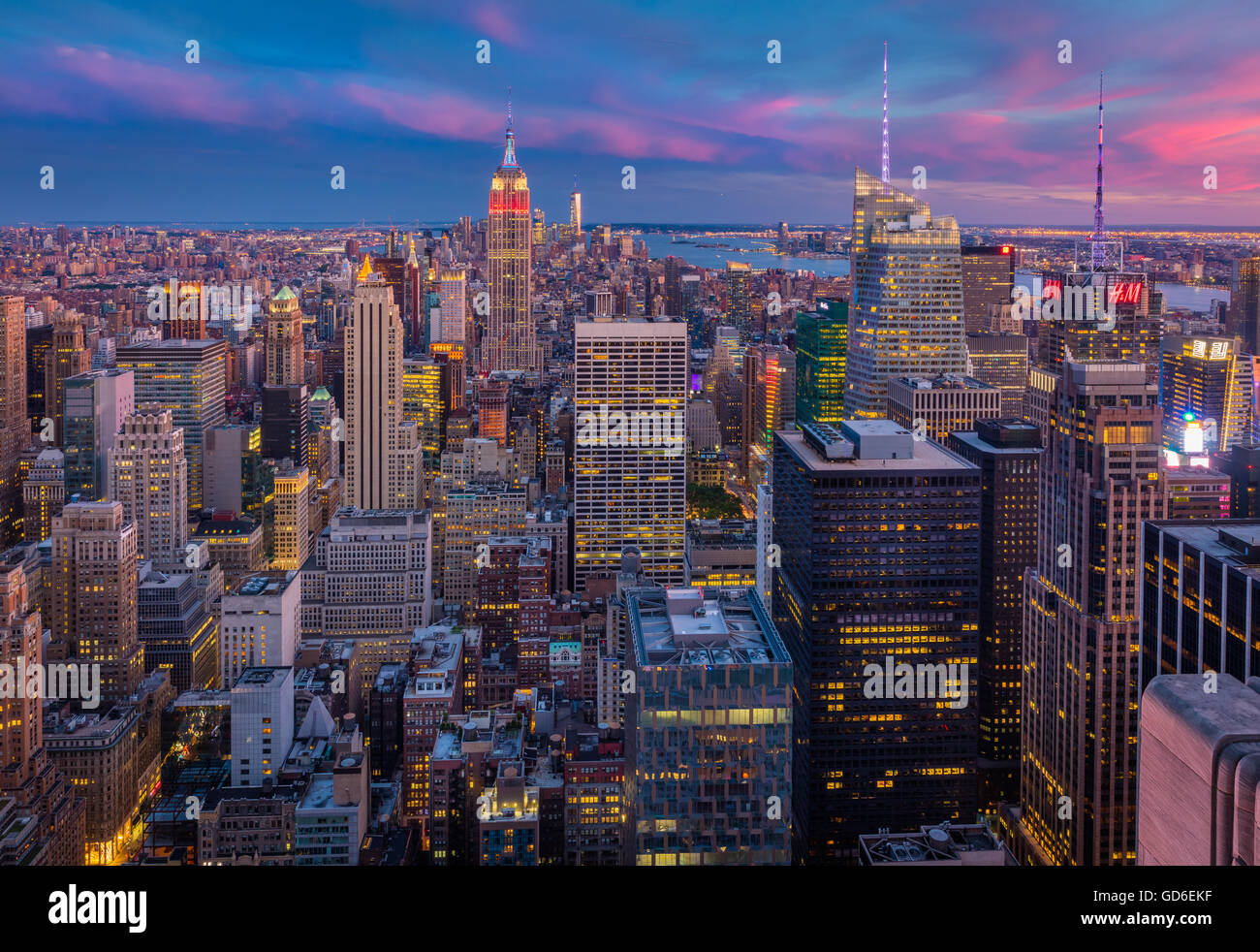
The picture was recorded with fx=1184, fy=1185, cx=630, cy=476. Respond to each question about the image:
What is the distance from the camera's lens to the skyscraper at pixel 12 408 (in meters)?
24.3

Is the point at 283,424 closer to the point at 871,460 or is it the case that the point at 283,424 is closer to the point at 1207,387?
the point at 871,460

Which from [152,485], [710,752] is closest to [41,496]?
[152,485]

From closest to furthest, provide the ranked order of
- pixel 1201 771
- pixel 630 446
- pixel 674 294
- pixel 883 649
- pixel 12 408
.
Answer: pixel 1201 771 < pixel 883 649 < pixel 630 446 < pixel 12 408 < pixel 674 294

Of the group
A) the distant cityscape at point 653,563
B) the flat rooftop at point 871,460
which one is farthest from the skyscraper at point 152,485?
the flat rooftop at point 871,460

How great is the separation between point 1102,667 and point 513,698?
7.93 meters

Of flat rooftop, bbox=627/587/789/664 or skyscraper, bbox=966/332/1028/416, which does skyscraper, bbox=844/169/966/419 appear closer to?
skyscraper, bbox=966/332/1028/416

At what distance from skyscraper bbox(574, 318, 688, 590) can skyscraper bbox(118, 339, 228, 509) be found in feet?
30.5

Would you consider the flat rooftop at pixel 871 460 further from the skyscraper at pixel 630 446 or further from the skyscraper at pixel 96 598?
the skyscraper at pixel 96 598

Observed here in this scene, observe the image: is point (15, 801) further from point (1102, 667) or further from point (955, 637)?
point (1102, 667)

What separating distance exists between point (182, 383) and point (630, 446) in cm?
1133

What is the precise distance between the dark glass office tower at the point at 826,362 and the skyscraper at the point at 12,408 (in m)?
18.0

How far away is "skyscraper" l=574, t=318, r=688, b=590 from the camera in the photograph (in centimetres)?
2555

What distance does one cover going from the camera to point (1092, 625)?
13758 millimetres

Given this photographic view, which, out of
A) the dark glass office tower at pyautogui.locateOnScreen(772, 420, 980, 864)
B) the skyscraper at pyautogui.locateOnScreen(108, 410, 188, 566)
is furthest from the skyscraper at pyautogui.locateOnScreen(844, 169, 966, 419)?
the skyscraper at pyautogui.locateOnScreen(108, 410, 188, 566)
